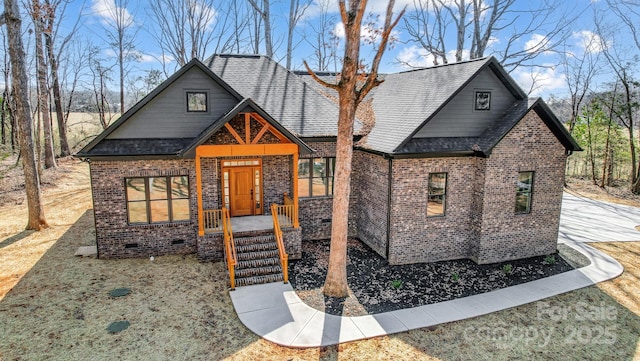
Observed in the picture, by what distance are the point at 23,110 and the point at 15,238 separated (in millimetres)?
4506

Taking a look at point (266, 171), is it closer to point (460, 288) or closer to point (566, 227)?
point (460, 288)

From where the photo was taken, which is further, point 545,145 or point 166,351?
point 545,145

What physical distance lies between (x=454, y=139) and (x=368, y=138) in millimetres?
3005

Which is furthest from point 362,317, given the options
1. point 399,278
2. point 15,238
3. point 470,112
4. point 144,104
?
point 15,238

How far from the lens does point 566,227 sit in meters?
17.2

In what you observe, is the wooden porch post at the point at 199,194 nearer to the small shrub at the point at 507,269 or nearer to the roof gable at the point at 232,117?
the roof gable at the point at 232,117

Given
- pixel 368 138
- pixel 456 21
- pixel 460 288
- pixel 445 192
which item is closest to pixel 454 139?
pixel 445 192

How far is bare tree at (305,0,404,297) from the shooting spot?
354 inches

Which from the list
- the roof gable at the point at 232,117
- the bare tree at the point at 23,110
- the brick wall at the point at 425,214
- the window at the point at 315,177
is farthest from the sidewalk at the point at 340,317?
the bare tree at the point at 23,110

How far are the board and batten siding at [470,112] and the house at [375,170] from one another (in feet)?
0.12

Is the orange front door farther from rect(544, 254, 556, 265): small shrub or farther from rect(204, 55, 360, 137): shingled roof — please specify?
rect(544, 254, 556, 265): small shrub

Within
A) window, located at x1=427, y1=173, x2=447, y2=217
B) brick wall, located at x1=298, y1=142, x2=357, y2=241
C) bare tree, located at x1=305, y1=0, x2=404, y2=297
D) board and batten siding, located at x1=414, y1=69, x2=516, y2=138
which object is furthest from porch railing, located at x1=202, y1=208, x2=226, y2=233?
board and batten siding, located at x1=414, y1=69, x2=516, y2=138

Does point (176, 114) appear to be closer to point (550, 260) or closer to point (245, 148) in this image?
point (245, 148)

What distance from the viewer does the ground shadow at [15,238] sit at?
1297 centimetres
